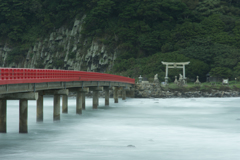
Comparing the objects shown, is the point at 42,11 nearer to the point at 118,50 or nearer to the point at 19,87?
the point at 118,50

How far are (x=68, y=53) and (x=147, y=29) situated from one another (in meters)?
20.4

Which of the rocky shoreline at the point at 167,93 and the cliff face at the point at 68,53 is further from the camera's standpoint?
the cliff face at the point at 68,53

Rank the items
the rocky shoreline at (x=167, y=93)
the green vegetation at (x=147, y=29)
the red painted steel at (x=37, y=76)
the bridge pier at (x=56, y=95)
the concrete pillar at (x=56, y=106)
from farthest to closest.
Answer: the green vegetation at (x=147, y=29) < the rocky shoreline at (x=167, y=93) < the concrete pillar at (x=56, y=106) < the bridge pier at (x=56, y=95) < the red painted steel at (x=37, y=76)

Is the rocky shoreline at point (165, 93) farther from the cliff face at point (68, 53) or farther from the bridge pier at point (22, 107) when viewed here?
the bridge pier at point (22, 107)

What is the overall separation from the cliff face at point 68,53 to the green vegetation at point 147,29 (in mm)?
1497

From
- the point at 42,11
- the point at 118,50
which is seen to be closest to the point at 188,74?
the point at 118,50

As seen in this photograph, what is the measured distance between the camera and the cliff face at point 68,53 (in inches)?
3615

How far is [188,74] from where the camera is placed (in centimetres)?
7844

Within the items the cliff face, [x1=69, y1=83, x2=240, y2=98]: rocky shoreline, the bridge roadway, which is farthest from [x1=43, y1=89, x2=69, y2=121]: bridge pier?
the cliff face

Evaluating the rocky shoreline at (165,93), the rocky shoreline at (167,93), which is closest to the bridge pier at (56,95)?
the rocky shoreline at (165,93)

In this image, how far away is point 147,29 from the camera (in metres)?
90.2

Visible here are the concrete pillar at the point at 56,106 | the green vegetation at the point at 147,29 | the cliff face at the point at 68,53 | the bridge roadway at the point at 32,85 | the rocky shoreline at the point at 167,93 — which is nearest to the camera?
the bridge roadway at the point at 32,85

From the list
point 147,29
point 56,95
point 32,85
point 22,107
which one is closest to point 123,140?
point 22,107

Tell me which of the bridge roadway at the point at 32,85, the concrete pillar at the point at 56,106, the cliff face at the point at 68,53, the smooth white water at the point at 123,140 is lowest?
the smooth white water at the point at 123,140
